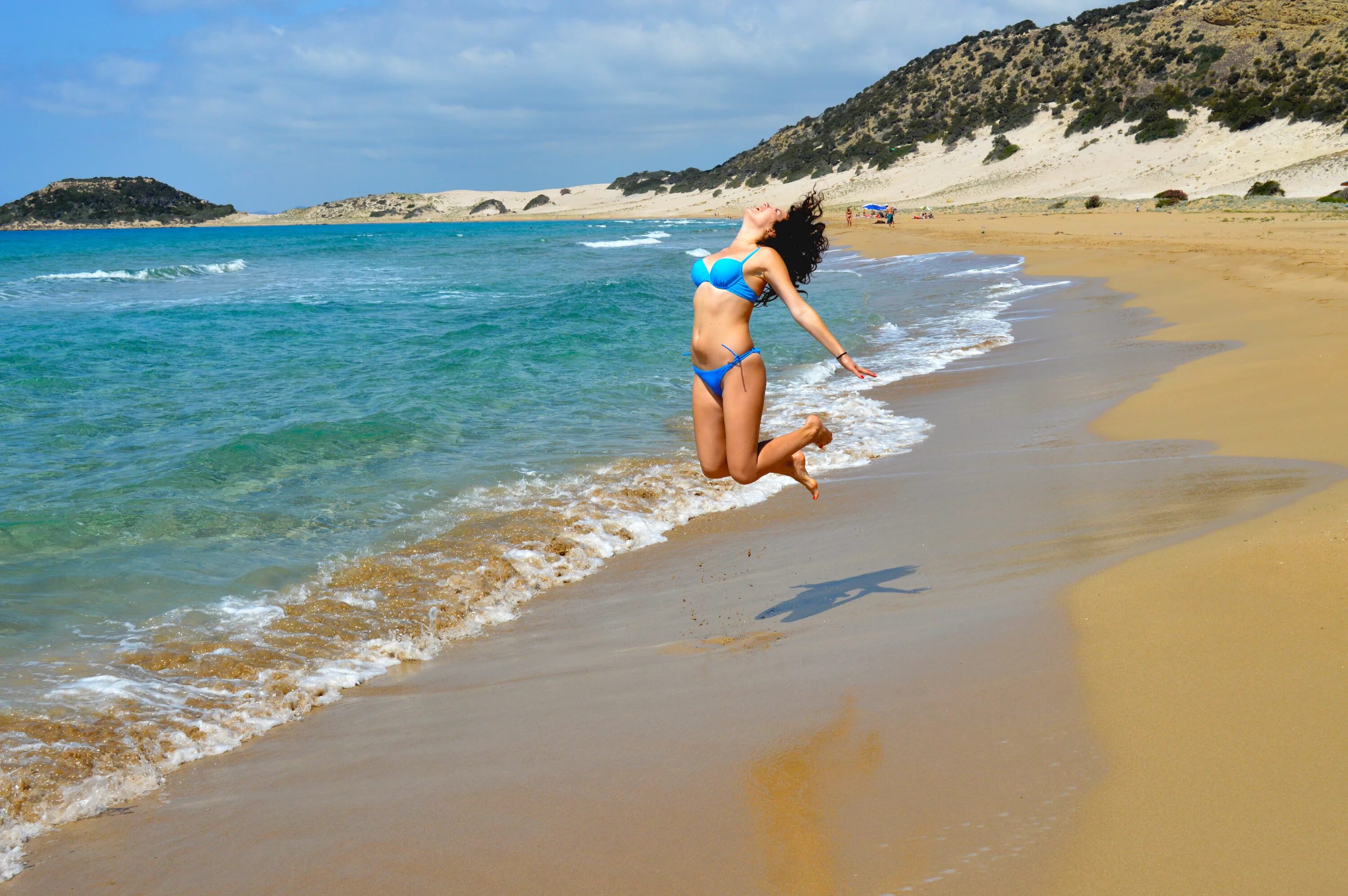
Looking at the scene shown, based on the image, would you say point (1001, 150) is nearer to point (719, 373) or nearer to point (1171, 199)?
point (1171, 199)

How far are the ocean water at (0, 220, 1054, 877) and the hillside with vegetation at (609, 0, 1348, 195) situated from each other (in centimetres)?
3612

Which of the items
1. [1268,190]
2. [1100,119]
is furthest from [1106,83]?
[1268,190]

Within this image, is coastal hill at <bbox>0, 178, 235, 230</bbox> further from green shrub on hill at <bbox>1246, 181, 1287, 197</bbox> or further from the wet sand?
the wet sand

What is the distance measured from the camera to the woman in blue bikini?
4543mm

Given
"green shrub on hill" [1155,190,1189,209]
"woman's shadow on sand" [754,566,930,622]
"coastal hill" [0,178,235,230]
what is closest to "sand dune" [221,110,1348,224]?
"green shrub on hill" [1155,190,1189,209]

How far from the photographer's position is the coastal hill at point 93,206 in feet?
454

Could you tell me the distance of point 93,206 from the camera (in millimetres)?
139875

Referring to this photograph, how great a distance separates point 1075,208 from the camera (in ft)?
132

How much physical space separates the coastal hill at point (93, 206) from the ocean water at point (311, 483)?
140033 mm

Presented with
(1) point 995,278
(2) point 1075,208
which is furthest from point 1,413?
(2) point 1075,208

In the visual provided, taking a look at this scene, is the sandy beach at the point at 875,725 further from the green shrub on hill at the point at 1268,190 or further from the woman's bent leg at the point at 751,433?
the green shrub on hill at the point at 1268,190

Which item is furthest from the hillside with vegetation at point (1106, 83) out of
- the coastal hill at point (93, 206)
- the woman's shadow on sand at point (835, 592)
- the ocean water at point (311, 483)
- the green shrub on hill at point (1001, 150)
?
the coastal hill at point (93, 206)

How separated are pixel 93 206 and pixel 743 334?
16303 centimetres

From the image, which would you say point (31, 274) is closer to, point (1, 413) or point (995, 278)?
point (1, 413)
